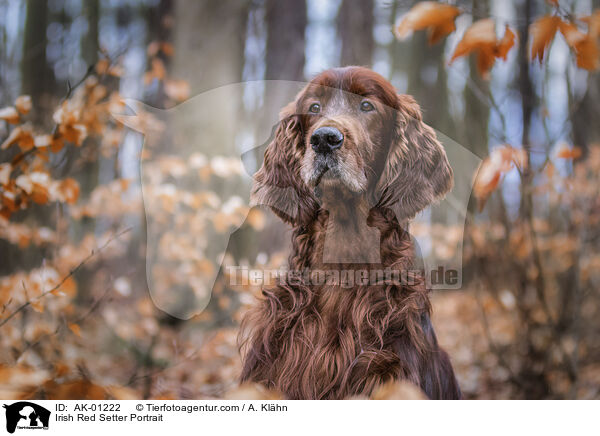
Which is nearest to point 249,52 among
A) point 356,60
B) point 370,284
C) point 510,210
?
point 356,60

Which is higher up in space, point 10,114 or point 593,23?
point 593,23

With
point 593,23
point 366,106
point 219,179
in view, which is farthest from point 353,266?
point 593,23

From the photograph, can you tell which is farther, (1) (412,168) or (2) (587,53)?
(2) (587,53)

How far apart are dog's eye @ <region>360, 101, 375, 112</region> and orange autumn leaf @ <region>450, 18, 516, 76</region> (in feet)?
1.71

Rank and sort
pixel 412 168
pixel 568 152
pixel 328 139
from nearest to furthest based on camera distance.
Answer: pixel 328 139, pixel 412 168, pixel 568 152

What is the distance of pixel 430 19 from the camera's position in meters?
1.55

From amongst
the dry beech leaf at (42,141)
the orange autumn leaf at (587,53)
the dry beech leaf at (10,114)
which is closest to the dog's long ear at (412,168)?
the orange autumn leaf at (587,53)

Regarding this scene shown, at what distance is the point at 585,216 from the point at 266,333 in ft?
4.37

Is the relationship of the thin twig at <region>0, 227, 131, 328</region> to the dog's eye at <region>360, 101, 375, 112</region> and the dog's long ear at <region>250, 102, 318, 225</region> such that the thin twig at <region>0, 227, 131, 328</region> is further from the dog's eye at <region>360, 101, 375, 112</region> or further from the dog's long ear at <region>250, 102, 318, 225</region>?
the dog's eye at <region>360, 101, 375, 112</region>

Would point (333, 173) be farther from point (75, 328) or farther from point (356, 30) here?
point (75, 328)

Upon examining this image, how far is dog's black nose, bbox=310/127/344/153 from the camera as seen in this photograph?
4.15 feet
